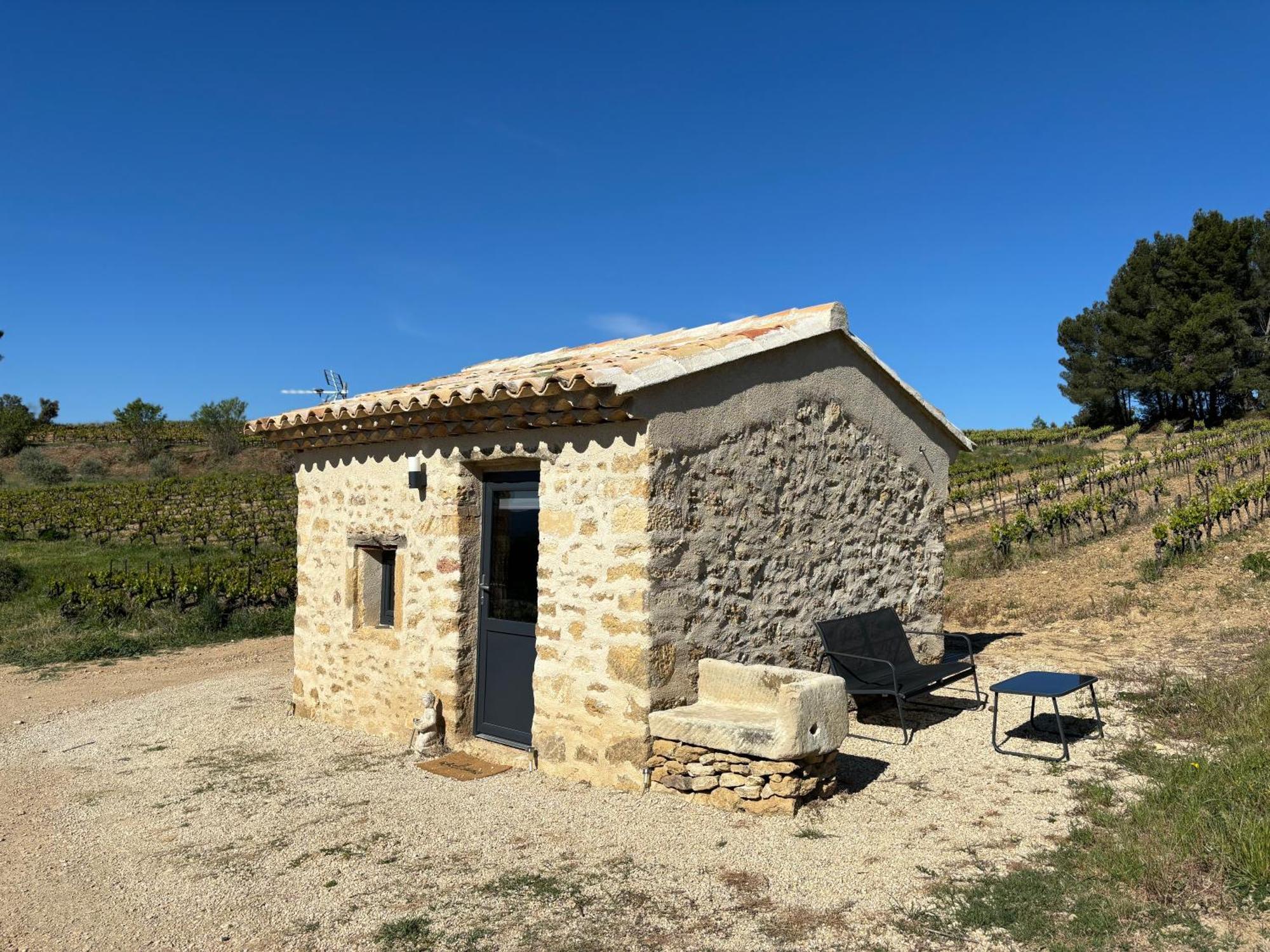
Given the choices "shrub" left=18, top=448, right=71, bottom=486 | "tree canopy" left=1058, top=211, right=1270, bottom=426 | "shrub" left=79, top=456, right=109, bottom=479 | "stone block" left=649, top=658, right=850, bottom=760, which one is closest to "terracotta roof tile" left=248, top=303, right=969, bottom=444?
"stone block" left=649, top=658, right=850, bottom=760

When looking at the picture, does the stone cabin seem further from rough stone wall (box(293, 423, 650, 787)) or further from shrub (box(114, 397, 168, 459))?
shrub (box(114, 397, 168, 459))

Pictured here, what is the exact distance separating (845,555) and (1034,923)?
11.3ft

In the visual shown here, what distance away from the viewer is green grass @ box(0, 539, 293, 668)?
1083 centimetres

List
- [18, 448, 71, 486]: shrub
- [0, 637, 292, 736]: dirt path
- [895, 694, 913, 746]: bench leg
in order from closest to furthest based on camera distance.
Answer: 1. [895, 694, 913, 746]: bench leg
2. [0, 637, 292, 736]: dirt path
3. [18, 448, 71, 486]: shrub

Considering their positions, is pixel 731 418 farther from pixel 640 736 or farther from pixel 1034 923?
pixel 1034 923

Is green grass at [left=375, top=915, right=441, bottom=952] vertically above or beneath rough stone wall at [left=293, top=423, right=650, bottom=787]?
beneath

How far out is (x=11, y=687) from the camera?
905cm

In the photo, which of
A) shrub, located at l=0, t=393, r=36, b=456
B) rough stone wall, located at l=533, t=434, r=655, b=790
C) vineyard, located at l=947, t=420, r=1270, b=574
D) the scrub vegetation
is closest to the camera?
rough stone wall, located at l=533, t=434, r=655, b=790

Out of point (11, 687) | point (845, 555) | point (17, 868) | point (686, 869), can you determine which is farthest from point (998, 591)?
point (11, 687)

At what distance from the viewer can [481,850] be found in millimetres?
4031

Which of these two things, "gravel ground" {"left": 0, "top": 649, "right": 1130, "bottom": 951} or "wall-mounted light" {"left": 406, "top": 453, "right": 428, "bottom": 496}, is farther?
"wall-mounted light" {"left": 406, "top": 453, "right": 428, "bottom": 496}

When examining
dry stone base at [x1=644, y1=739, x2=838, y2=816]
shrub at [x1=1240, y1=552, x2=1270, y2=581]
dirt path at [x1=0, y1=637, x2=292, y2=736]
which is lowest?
dirt path at [x1=0, y1=637, x2=292, y2=736]

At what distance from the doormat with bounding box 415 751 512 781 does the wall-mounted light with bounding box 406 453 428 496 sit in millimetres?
1854

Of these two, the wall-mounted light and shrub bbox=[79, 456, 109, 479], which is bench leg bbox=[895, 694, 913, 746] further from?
shrub bbox=[79, 456, 109, 479]
